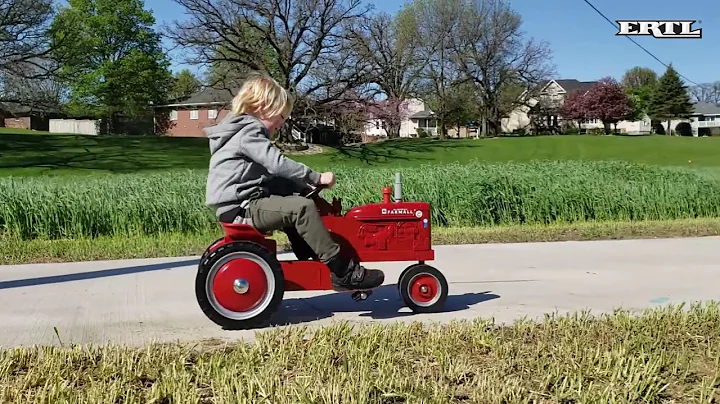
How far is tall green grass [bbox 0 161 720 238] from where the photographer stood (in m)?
9.71

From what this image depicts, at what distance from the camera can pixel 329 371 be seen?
11.7ft

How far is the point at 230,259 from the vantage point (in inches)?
181

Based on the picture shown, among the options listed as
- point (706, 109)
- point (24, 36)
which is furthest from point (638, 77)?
point (24, 36)

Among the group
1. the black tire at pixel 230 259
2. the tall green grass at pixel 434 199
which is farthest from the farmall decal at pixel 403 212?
the tall green grass at pixel 434 199

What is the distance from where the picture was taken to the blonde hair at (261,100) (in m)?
4.76

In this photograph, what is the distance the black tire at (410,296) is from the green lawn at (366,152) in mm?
22309

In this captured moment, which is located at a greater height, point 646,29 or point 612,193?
point 646,29

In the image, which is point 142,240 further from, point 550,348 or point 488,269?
point 550,348

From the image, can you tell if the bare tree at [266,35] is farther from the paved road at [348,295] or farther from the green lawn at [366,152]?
the paved road at [348,295]

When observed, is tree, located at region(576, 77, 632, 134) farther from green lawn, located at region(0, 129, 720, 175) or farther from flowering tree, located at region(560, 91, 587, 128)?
green lawn, located at region(0, 129, 720, 175)

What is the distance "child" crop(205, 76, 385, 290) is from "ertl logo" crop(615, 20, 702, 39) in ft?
32.0

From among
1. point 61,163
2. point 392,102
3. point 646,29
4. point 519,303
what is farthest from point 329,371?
point 392,102

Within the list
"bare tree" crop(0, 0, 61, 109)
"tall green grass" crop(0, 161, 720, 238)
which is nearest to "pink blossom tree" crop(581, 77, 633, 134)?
"bare tree" crop(0, 0, 61, 109)

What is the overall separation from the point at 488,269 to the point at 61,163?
24697 mm
